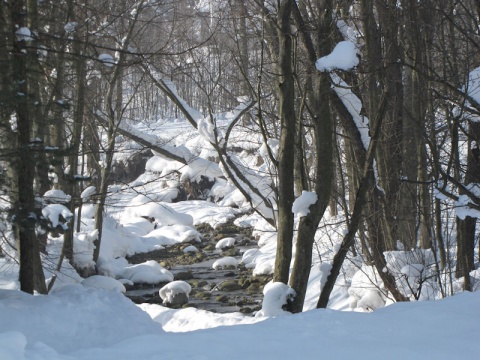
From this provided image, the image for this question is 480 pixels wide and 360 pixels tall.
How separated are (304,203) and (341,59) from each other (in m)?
1.80

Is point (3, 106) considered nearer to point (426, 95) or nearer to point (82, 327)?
point (82, 327)

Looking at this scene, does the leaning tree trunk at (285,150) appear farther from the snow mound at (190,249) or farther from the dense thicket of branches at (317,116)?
the snow mound at (190,249)

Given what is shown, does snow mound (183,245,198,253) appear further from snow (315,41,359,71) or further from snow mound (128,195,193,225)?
snow (315,41,359,71)

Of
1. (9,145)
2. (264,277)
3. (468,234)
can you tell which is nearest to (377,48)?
Result: (468,234)

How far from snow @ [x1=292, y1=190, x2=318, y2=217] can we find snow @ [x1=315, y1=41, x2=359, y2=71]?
157 cm

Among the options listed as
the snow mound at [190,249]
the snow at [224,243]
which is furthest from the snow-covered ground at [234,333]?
the snow at [224,243]

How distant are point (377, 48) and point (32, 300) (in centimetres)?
687

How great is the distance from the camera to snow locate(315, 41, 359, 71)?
6.45 m

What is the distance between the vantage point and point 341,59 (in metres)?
6.51

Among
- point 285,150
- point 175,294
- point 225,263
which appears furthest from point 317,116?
point 225,263

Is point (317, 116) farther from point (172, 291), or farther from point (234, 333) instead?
point (172, 291)

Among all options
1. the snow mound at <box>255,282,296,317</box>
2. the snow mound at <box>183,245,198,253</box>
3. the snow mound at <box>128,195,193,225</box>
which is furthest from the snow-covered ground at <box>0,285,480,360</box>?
the snow mound at <box>128,195,193,225</box>

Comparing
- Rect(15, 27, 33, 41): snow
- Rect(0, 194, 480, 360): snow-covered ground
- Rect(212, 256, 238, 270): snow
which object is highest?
Rect(15, 27, 33, 41): snow

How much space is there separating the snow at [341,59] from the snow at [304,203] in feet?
5.14
